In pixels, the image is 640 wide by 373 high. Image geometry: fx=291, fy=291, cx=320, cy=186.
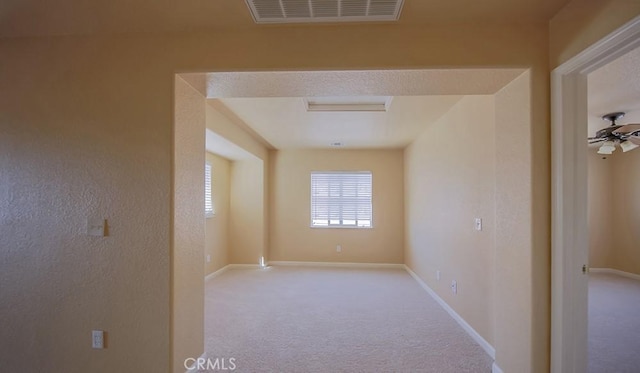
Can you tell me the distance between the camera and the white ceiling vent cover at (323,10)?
5.39ft

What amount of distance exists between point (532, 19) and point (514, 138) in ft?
2.38

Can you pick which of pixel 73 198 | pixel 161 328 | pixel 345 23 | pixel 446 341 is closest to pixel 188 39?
pixel 345 23

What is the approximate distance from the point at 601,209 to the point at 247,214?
6.86 m

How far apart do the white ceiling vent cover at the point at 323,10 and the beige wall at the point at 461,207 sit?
55.0 inches

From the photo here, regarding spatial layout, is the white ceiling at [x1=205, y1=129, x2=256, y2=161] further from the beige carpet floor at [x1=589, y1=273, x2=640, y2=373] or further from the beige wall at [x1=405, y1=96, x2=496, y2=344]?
the beige carpet floor at [x1=589, y1=273, x2=640, y2=373]

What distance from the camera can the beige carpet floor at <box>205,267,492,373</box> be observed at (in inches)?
95.0

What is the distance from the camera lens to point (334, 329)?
3.02 metres

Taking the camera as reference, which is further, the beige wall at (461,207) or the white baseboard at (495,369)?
the beige wall at (461,207)

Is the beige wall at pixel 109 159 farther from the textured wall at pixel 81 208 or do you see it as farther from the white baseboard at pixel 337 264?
the white baseboard at pixel 337 264

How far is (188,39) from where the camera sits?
195 cm

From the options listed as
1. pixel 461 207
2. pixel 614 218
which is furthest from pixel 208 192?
pixel 614 218

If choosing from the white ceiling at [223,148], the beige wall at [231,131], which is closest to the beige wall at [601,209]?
the beige wall at [231,131]

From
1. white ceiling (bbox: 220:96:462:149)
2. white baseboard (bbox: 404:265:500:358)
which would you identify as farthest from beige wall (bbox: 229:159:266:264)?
white baseboard (bbox: 404:265:500:358)

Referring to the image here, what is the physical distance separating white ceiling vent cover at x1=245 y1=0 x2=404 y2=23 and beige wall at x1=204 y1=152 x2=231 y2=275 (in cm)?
381
